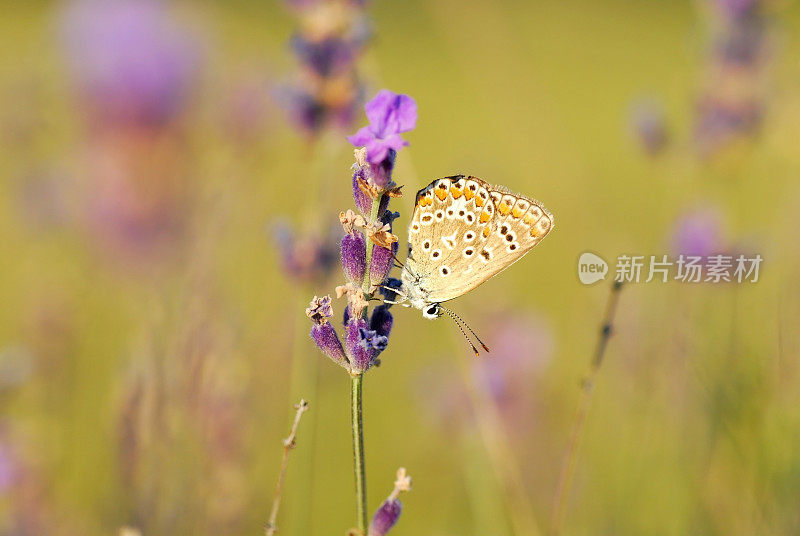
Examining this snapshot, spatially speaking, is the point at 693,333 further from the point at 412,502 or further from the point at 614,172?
the point at 614,172

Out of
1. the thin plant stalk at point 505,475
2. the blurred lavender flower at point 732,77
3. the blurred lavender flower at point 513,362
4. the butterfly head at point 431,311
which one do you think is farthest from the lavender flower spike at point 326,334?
the blurred lavender flower at point 732,77

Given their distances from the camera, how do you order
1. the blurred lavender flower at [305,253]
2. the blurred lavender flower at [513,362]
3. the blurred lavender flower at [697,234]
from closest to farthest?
the blurred lavender flower at [305,253] → the blurred lavender flower at [697,234] → the blurred lavender flower at [513,362]

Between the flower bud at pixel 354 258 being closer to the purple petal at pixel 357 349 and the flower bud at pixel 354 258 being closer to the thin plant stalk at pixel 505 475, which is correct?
the purple petal at pixel 357 349

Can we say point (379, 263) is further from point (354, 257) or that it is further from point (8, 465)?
point (8, 465)

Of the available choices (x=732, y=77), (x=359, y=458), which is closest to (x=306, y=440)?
(x=359, y=458)

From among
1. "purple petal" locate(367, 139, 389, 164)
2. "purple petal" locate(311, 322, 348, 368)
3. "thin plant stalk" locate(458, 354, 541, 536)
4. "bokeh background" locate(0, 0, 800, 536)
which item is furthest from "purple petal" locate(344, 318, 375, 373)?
"thin plant stalk" locate(458, 354, 541, 536)
